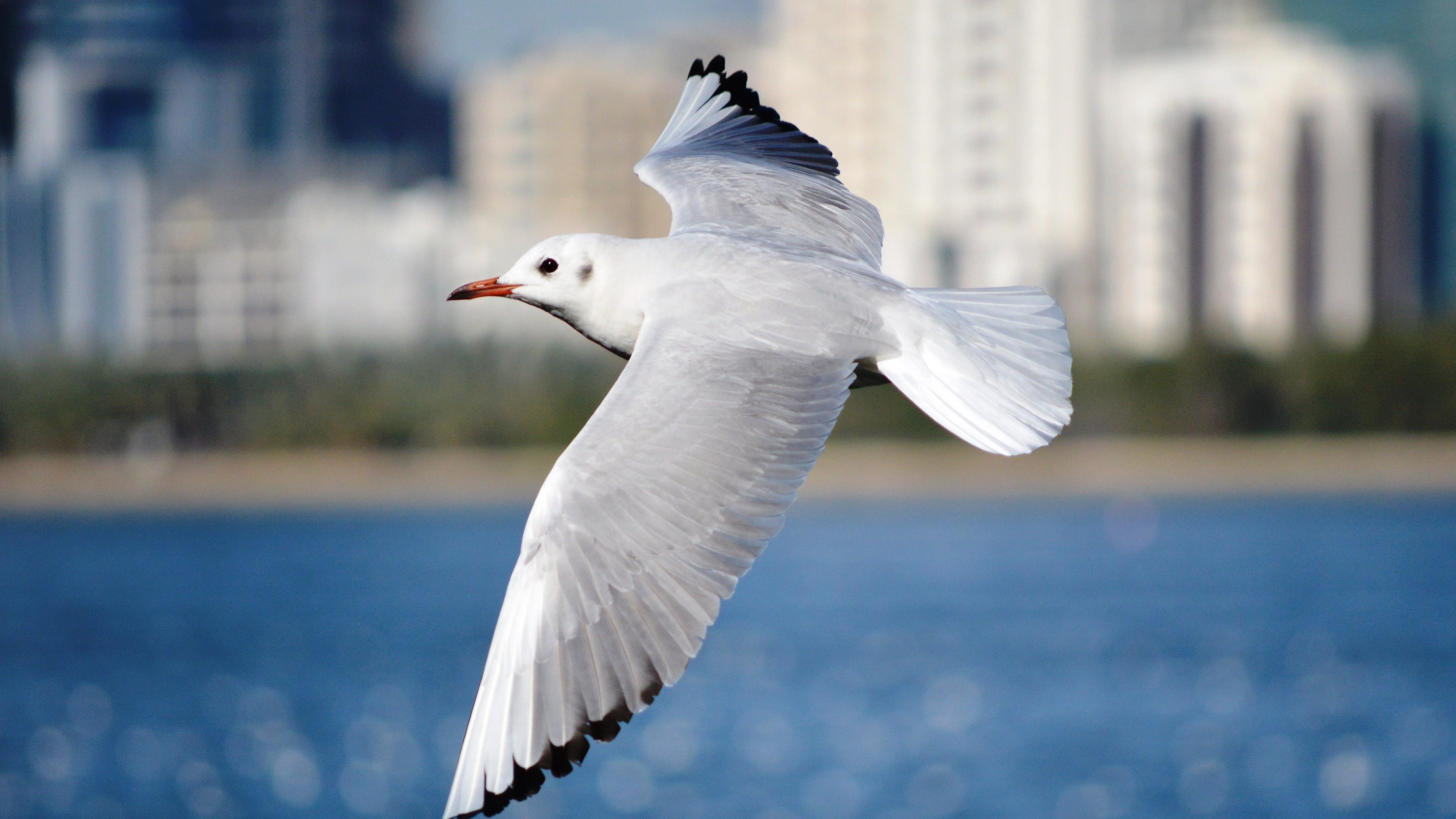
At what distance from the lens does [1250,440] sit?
155ft

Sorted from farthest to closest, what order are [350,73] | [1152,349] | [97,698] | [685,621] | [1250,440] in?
[350,73], [1152,349], [1250,440], [97,698], [685,621]

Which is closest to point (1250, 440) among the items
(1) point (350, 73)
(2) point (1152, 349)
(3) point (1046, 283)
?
(2) point (1152, 349)

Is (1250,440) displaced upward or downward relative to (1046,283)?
downward

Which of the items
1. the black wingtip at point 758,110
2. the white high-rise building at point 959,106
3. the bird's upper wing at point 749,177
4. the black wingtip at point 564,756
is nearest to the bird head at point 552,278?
the bird's upper wing at point 749,177

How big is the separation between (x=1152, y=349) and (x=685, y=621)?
50.1 m

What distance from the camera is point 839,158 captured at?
58.8m

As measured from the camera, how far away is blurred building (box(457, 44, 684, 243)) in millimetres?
69688

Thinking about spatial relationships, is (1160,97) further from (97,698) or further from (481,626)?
(97,698)

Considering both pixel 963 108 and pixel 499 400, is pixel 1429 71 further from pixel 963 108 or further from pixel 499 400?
pixel 499 400

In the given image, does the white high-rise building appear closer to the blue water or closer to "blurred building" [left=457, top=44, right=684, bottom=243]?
"blurred building" [left=457, top=44, right=684, bottom=243]

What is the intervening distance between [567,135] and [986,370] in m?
71.3

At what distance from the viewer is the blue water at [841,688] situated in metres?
20.8

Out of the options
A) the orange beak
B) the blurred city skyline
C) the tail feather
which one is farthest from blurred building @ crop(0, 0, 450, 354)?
the tail feather

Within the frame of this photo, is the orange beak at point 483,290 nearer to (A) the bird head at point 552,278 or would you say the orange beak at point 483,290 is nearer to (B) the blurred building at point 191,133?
(A) the bird head at point 552,278
